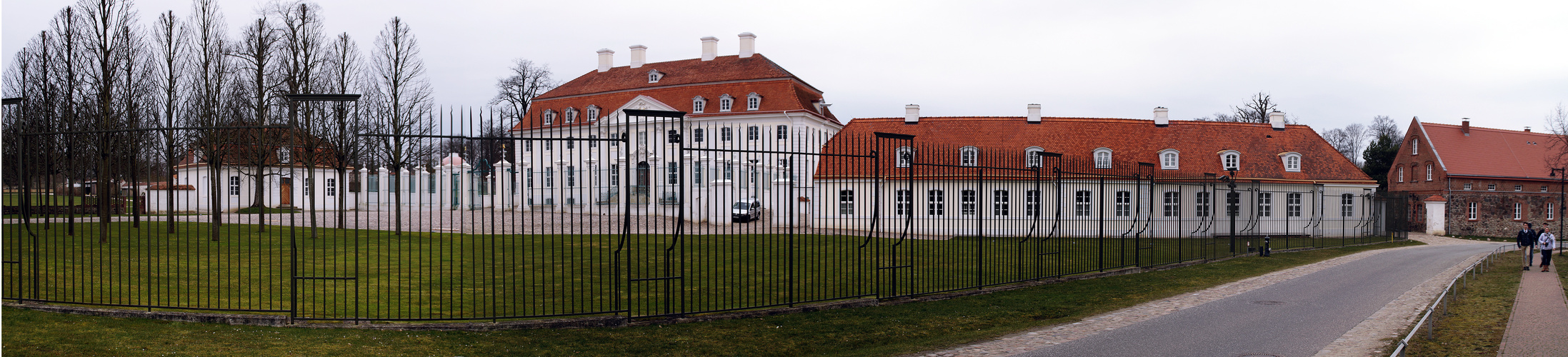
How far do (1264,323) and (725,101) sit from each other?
4119cm

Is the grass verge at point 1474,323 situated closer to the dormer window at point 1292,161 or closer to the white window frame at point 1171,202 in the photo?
the white window frame at point 1171,202

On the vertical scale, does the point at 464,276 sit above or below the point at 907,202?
below

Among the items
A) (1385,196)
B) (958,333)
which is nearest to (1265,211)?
(1385,196)

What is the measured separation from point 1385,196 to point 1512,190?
18394 mm

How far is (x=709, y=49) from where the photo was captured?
55781 millimetres

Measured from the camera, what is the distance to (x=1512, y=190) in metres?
44.3

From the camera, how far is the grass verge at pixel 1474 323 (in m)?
8.67

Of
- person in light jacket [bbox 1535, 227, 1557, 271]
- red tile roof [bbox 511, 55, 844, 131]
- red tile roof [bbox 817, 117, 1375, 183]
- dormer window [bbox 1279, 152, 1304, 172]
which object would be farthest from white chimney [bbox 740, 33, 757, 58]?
person in light jacket [bbox 1535, 227, 1557, 271]

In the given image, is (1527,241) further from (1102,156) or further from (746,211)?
(746,211)

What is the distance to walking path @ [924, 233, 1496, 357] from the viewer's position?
8.86 metres

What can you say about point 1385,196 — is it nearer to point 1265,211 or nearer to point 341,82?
point 1265,211

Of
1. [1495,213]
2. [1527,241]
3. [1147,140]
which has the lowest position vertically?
[1495,213]

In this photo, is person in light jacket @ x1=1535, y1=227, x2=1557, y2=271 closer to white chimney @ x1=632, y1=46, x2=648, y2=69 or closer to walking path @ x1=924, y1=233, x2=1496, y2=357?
walking path @ x1=924, y1=233, x2=1496, y2=357

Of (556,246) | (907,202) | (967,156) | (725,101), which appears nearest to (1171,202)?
(967,156)
